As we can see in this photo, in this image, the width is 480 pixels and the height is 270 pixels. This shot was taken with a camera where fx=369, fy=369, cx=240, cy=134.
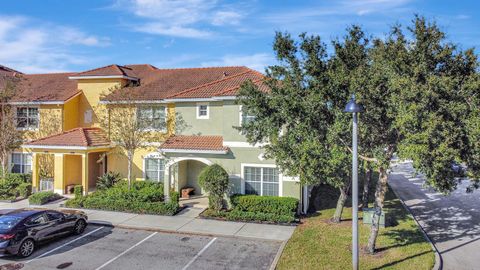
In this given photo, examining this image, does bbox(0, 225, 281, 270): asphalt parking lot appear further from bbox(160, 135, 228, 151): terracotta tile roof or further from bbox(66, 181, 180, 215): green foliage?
bbox(160, 135, 228, 151): terracotta tile roof

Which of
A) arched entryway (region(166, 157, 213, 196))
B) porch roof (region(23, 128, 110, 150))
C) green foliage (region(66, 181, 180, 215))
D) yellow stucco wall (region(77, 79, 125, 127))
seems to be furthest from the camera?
yellow stucco wall (region(77, 79, 125, 127))

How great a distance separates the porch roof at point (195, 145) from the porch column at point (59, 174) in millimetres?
7302

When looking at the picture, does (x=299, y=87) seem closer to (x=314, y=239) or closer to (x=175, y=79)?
(x=314, y=239)

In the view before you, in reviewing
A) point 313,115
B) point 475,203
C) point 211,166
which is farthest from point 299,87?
point 475,203

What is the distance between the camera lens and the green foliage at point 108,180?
922 inches

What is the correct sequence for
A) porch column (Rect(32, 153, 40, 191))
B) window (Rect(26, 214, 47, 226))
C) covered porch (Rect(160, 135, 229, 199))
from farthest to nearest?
1. porch column (Rect(32, 153, 40, 191))
2. covered porch (Rect(160, 135, 229, 199))
3. window (Rect(26, 214, 47, 226))

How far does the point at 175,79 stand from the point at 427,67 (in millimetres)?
19541

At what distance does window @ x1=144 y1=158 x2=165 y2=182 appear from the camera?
2458cm

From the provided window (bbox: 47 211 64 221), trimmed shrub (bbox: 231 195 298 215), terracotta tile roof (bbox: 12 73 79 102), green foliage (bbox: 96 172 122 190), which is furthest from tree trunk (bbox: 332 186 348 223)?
terracotta tile roof (bbox: 12 73 79 102)

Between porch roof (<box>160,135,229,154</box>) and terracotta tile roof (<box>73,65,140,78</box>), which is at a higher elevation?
terracotta tile roof (<box>73,65,140,78</box>)

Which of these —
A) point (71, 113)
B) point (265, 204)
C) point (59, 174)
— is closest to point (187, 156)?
point (265, 204)

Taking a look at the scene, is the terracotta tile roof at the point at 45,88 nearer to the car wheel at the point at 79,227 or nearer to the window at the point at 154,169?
the window at the point at 154,169

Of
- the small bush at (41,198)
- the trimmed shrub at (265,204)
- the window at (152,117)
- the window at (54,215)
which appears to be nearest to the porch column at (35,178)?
the small bush at (41,198)

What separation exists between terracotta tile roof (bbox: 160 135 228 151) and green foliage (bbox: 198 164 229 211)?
1650 millimetres
